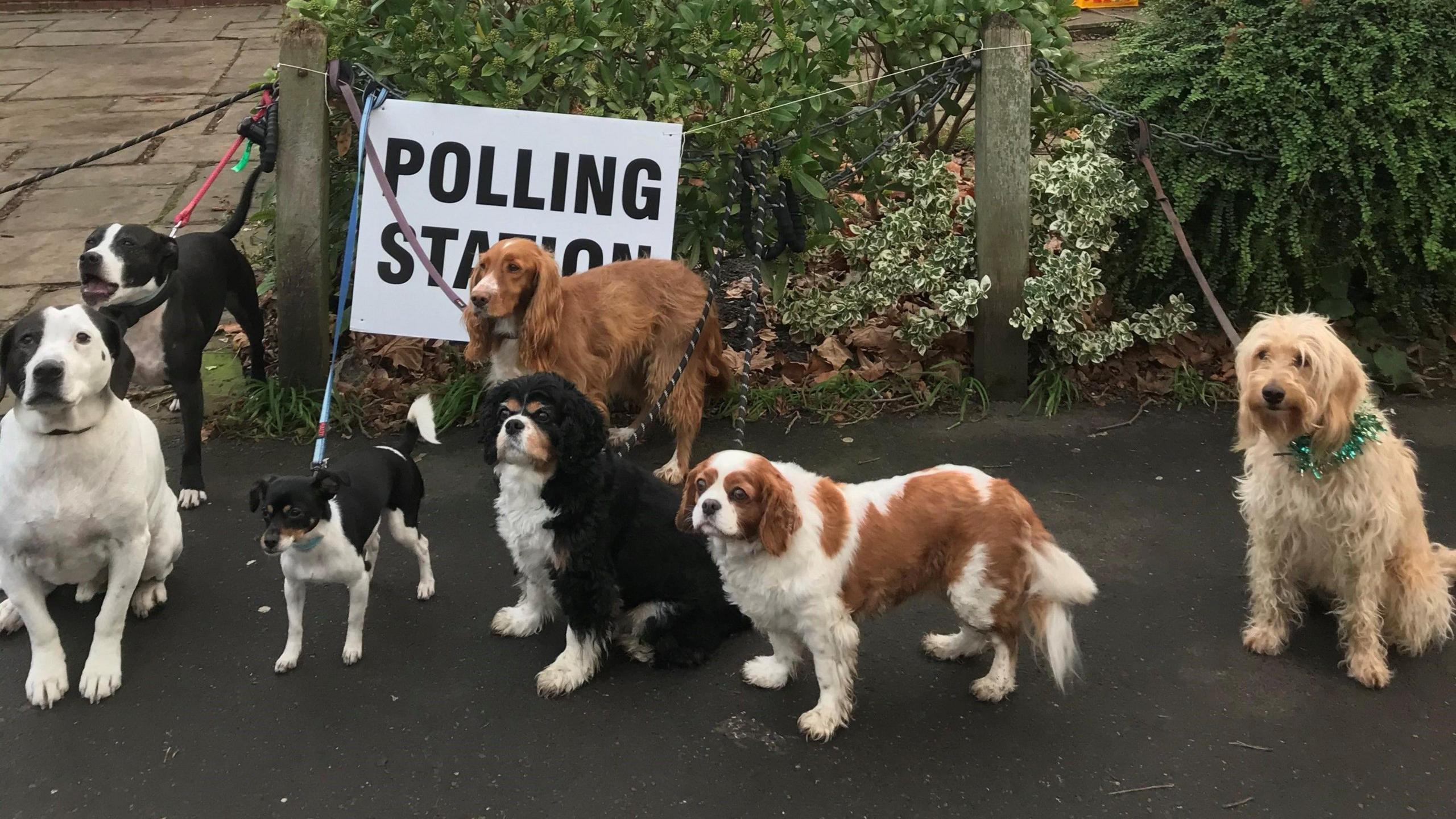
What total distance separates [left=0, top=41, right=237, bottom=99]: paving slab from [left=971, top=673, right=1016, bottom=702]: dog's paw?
417 inches

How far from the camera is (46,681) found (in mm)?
3727

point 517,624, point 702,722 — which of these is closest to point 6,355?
point 517,624

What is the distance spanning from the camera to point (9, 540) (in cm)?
367

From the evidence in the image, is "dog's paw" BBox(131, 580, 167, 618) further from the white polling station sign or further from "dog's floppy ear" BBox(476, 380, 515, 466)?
the white polling station sign

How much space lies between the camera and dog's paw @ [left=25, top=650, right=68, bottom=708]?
3.70 m

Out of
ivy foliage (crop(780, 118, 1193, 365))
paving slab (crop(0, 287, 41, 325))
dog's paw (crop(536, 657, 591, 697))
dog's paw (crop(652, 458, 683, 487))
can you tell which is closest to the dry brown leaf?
ivy foliage (crop(780, 118, 1193, 365))

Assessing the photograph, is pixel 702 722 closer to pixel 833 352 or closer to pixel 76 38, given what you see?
pixel 833 352

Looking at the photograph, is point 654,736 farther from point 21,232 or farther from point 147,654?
point 21,232

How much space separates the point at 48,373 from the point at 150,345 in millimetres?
1467

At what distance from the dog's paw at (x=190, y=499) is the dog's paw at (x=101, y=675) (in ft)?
3.93

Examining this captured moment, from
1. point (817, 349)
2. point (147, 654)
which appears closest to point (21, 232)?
point (147, 654)

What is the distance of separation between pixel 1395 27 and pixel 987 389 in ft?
8.17

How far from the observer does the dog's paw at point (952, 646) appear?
3.81 metres

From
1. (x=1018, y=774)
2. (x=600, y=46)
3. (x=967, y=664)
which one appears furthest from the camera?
(x=600, y=46)
